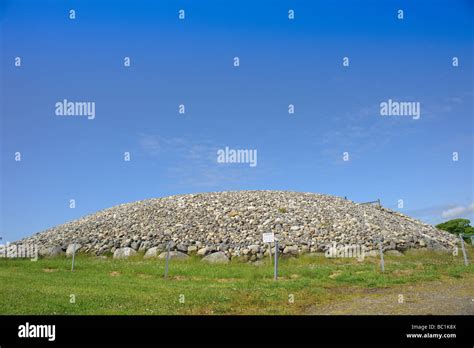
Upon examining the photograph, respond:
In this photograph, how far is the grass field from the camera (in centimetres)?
1503

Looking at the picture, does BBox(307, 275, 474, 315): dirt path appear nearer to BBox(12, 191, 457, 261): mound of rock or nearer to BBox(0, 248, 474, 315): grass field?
BBox(0, 248, 474, 315): grass field

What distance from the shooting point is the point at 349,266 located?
24.9m

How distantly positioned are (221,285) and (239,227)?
1341 cm

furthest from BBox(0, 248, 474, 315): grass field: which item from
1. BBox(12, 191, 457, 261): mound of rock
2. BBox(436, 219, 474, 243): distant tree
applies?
BBox(436, 219, 474, 243): distant tree

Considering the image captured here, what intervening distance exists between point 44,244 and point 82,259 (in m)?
7.05

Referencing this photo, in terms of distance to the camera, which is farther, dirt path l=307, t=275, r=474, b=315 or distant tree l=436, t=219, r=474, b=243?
distant tree l=436, t=219, r=474, b=243

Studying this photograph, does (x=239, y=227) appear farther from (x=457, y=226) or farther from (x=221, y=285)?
(x=457, y=226)

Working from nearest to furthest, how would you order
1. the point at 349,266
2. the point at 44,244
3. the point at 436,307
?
the point at 436,307 < the point at 349,266 < the point at 44,244

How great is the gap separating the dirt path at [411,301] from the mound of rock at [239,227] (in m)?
10.6

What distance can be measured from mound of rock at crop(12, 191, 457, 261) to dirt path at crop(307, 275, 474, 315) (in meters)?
10.6

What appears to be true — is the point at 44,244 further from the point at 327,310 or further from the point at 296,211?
the point at 327,310

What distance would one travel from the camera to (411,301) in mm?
15820
